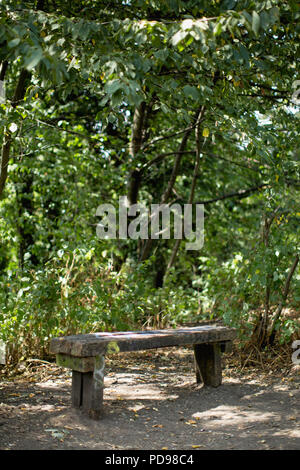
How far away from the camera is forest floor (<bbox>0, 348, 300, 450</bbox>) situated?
3.27 m

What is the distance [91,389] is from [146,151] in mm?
5457

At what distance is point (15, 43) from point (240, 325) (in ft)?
12.1

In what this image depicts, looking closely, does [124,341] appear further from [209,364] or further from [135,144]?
[135,144]

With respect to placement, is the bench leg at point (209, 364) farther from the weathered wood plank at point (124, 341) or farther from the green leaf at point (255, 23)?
the green leaf at point (255, 23)

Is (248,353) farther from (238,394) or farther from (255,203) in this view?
(255,203)

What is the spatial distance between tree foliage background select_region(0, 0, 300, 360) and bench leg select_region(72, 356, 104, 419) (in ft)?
4.91

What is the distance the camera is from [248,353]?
211 inches

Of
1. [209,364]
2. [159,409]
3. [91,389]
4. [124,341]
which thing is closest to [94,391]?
[91,389]

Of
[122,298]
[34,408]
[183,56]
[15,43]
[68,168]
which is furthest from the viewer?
[68,168]

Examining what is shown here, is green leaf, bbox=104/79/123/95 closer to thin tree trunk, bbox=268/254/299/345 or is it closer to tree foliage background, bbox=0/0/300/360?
tree foliage background, bbox=0/0/300/360

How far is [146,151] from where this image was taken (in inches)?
331

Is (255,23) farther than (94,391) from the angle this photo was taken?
No

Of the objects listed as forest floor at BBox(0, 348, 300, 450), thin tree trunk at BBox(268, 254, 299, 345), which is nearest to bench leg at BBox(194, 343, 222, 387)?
forest floor at BBox(0, 348, 300, 450)
